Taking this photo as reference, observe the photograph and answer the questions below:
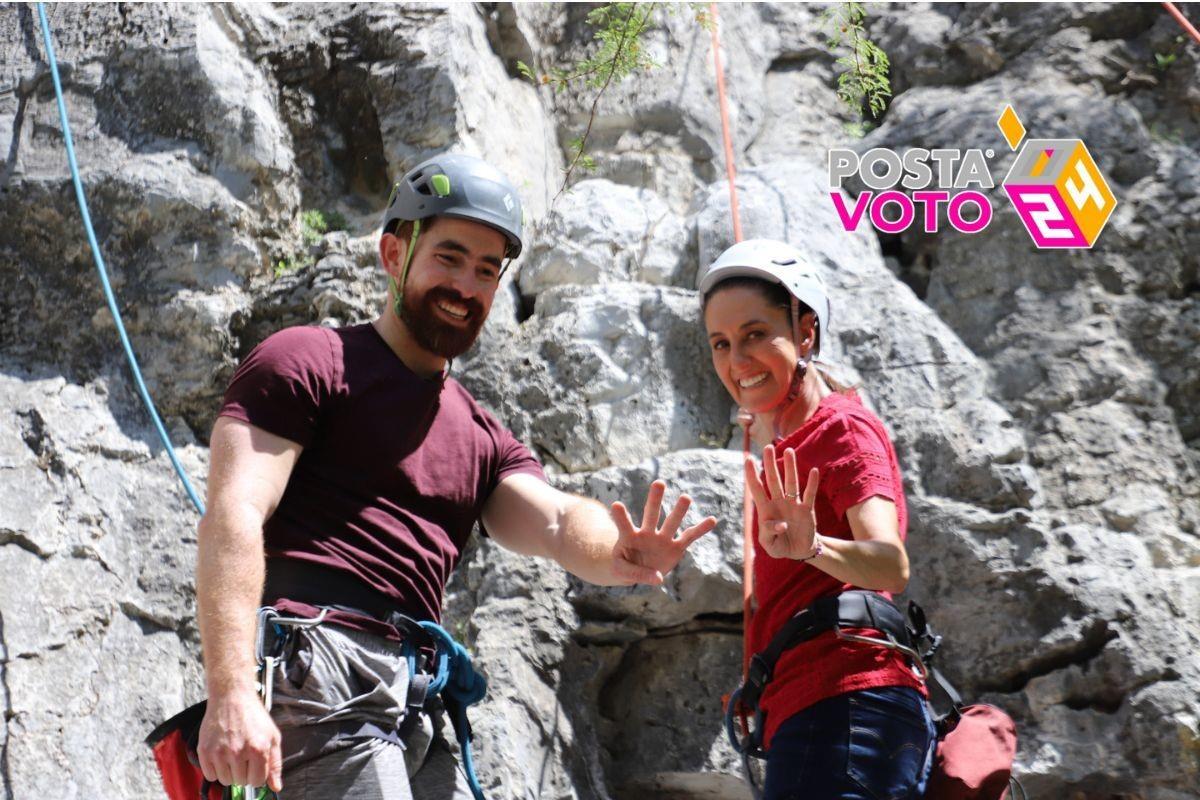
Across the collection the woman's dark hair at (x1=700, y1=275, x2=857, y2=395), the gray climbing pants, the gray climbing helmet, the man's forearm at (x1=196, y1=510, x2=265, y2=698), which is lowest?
the gray climbing pants

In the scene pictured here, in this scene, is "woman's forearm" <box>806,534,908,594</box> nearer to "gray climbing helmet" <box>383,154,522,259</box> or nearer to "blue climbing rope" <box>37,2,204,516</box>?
"gray climbing helmet" <box>383,154,522,259</box>

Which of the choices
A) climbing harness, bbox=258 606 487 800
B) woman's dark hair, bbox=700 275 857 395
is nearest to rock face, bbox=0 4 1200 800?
climbing harness, bbox=258 606 487 800

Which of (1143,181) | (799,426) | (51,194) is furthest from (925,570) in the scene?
(51,194)

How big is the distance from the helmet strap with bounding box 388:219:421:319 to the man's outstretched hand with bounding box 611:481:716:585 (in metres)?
0.89

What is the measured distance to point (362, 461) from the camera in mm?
2771

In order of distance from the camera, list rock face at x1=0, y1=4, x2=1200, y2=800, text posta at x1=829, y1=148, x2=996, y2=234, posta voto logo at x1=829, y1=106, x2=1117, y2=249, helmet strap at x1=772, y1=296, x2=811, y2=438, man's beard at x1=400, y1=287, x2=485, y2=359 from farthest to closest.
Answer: text posta at x1=829, y1=148, x2=996, y2=234 → posta voto logo at x1=829, y1=106, x2=1117, y2=249 → rock face at x1=0, y1=4, x2=1200, y2=800 → helmet strap at x1=772, y1=296, x2=811, y2=438 → man's beard at x1=400, y1=287, x2=485, y2=359

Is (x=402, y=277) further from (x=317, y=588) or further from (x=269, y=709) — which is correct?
(x=269, y=709)

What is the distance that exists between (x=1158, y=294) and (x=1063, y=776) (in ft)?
9.92

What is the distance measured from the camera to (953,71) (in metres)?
7.53

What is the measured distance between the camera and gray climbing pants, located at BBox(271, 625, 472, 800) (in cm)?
249

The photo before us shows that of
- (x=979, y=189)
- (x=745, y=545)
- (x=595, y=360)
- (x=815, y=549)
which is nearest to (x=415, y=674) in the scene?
(x=815, y=549)

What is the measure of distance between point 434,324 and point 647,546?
86 centimetres

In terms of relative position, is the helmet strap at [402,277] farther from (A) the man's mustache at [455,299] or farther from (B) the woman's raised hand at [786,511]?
(B) the woman's raised hand at [786,511]

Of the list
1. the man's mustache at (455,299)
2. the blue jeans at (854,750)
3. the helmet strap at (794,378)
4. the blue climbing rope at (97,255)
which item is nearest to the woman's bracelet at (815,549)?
the blue jeans at (854,750)
